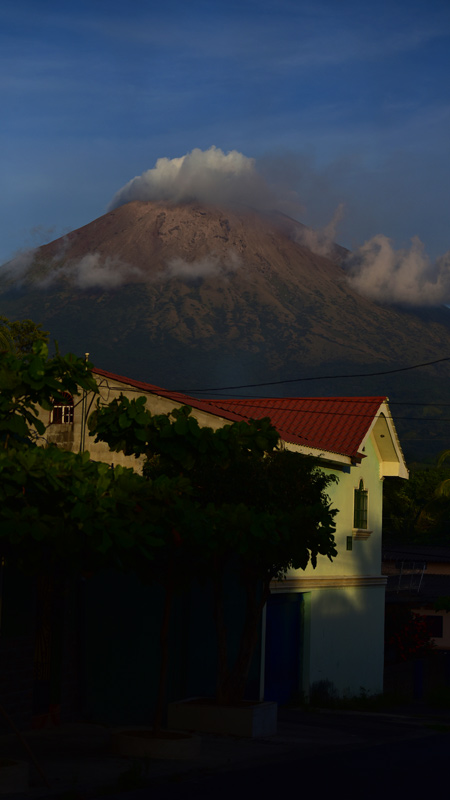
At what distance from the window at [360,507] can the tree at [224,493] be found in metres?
11.1

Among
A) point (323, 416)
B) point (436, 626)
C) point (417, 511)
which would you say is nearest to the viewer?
point (323, 416)

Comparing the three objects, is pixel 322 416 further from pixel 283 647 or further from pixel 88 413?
pixel 88 413

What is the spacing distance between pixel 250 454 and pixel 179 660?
7894mm

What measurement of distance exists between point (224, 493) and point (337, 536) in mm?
10689

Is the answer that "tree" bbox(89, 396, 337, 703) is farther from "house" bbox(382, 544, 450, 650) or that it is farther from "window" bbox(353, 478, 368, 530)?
"house" bbox(382, 544, 450, 650)

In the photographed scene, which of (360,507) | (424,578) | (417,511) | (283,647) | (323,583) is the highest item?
(417,511)

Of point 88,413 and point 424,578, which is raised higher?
point 88,413

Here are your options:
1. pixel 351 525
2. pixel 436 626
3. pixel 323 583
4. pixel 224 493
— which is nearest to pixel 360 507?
pixel 351 525

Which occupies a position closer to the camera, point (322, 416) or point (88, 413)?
point (88, 413)

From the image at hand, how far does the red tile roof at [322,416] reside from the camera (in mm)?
28156

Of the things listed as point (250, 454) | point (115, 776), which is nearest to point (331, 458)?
point (250, 454)

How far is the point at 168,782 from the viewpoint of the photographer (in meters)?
13.1

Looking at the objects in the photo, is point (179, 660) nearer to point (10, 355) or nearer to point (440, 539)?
point (10, 355)

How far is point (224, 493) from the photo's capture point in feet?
57.5
